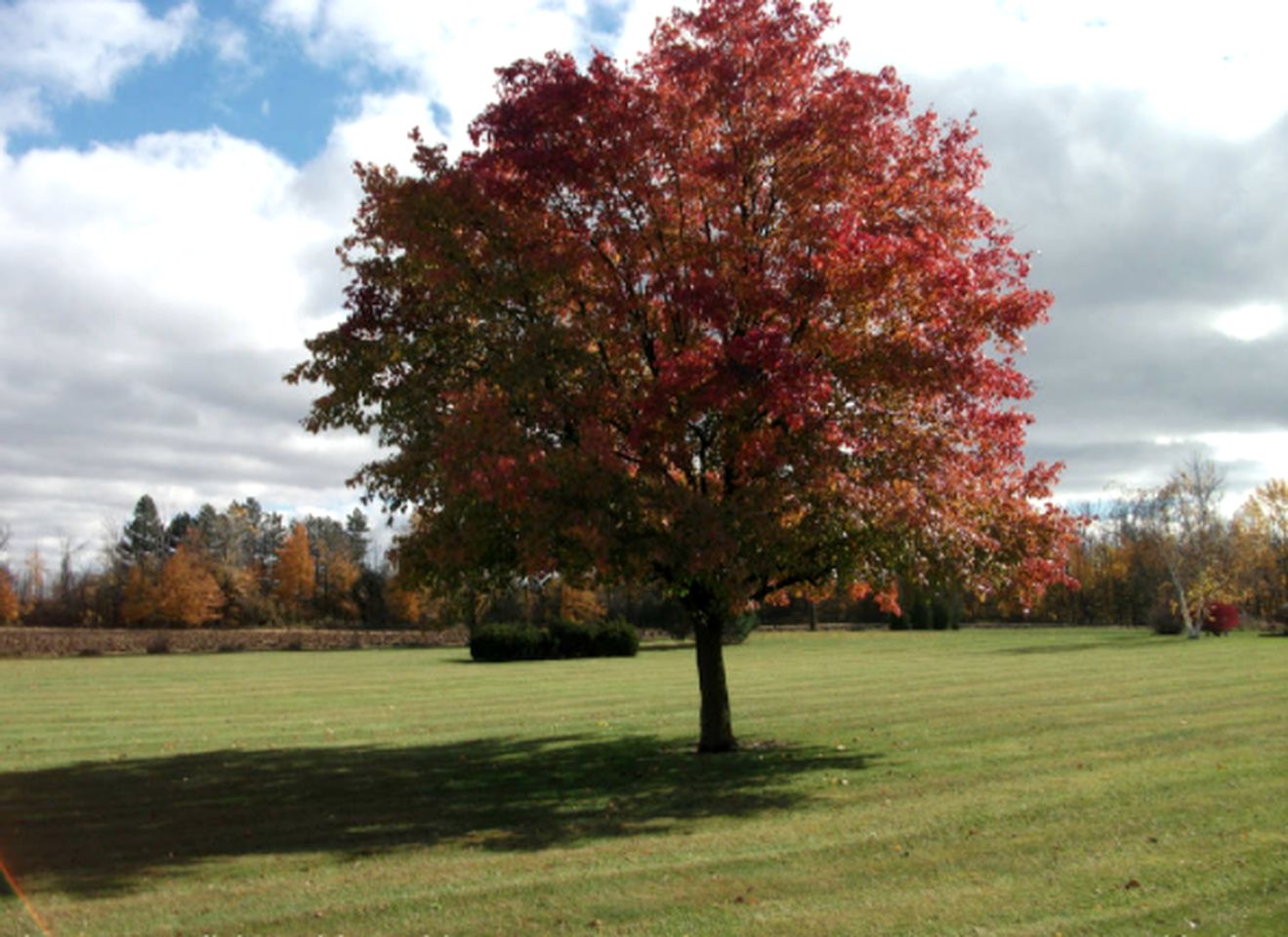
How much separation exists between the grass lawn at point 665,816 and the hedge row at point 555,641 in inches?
796

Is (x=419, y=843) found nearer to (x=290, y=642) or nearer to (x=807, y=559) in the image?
(x=807, y=559)

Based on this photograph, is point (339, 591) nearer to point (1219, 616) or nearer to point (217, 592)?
point (217, 592)

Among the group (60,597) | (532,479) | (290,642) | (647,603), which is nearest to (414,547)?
(532,479)

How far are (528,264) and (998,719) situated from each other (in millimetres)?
11172

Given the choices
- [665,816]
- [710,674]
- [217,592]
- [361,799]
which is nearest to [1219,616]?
[710,674]

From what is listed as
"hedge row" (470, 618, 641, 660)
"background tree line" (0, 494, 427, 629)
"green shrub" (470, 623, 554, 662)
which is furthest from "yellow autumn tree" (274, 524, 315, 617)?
"hedge row" (470, 618, 641, 660)

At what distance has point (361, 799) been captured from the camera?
38.2 feet

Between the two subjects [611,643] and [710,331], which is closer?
[710,331]

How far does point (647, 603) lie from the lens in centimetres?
6669

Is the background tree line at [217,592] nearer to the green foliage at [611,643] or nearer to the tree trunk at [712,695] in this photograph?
the green foliage at [611,643]

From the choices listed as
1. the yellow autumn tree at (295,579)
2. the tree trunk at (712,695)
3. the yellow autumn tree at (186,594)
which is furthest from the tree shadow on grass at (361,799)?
the yellow autumn tree at (295,579)

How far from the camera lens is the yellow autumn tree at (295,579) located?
88.1 metres

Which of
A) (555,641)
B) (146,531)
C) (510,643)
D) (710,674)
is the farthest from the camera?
(146,531)

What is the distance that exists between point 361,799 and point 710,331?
689 cm
